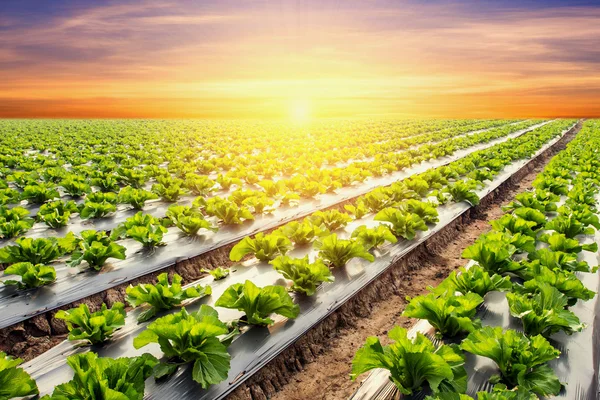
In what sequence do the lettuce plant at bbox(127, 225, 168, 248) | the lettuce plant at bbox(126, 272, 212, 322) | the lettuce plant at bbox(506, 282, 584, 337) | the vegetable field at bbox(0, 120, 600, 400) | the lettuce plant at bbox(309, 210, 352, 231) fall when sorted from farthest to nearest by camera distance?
the lettuce plant at bbox(309, 210, 352, 231), the lettuce plant at bbox(127, 225, 168, 248), the lettuce plant at bbox(126, 272, 212, 322), the lettuce plant at bbox(506, 282, 584, 337), the vegetable field at bbox(0, 120, 600, 400)

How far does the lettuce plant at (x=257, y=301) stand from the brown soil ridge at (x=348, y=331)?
42 cm

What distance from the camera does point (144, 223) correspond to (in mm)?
6293

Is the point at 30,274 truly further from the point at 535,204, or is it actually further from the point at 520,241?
the point at 535,204

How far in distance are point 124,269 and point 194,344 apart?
2754mm

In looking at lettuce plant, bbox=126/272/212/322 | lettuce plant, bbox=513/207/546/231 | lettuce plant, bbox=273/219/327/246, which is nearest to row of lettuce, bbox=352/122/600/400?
lettuce plant, bbox=513/207/546/231

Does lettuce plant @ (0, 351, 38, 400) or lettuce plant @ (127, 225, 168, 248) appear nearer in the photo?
lettuce plant @ (0, 351, 38, 400)

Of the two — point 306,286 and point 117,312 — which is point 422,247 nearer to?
point 306,286

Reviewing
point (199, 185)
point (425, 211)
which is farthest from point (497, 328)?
point (199, 185)

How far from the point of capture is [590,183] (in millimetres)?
9336

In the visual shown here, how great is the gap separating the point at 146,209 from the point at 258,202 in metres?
2.59

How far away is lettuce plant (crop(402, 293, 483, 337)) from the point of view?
356 cm

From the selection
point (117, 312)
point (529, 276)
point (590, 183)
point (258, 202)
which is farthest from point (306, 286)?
point (590, 183)

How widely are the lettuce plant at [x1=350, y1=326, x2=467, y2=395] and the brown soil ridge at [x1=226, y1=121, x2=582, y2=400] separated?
3.08ft

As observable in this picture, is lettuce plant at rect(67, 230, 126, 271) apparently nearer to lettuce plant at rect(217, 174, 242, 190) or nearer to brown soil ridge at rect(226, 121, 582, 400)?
brown soil ridge at rect(226, 121, 582, 400)
